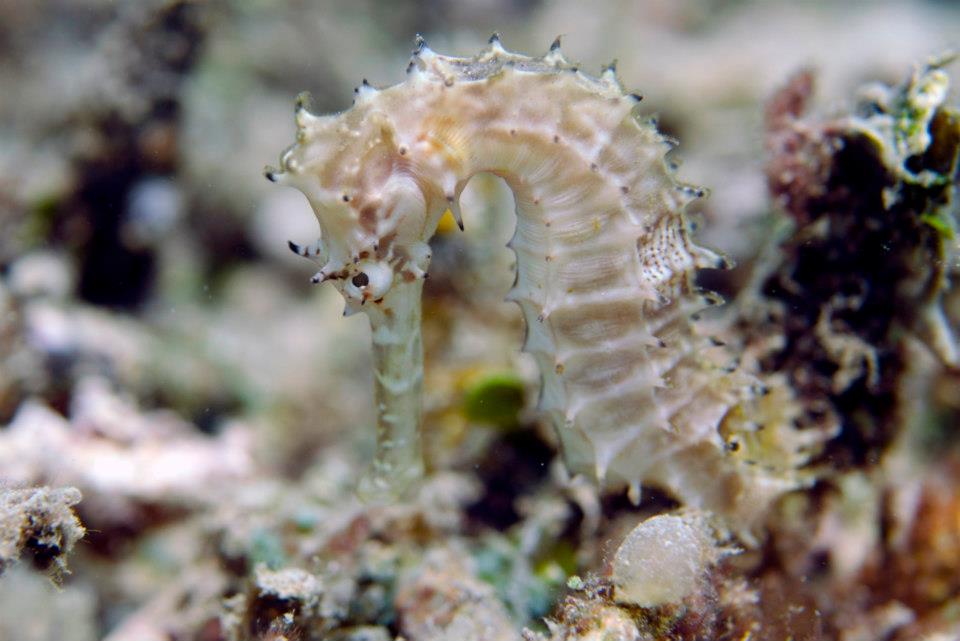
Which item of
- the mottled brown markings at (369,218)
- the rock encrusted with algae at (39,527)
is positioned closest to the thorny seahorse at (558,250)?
the mottled brown markings at (369,218)

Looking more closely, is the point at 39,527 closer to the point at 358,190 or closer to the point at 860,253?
the point at 358,190

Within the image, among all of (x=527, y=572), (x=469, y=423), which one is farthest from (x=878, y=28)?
(x=527, y=572)

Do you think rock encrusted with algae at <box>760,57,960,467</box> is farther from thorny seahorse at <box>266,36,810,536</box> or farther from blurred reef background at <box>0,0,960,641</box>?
thorny seahorse at <box>266,36,810,536</box>

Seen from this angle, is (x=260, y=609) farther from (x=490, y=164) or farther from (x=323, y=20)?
(x=323, y=20)

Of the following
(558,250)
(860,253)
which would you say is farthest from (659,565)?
(860,253)

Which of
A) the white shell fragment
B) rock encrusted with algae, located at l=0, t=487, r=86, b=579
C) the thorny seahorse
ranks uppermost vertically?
the thorny seahorse

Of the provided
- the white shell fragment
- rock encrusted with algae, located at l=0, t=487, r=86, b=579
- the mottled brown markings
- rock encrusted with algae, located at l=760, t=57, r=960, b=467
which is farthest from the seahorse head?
rock encrusted with algae, located at l=760, t=57, r=960, b=467

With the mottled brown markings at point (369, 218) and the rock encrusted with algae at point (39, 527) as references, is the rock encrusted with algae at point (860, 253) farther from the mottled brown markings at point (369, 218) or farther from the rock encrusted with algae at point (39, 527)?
the rock encrusted with algae at point (39, 527)
